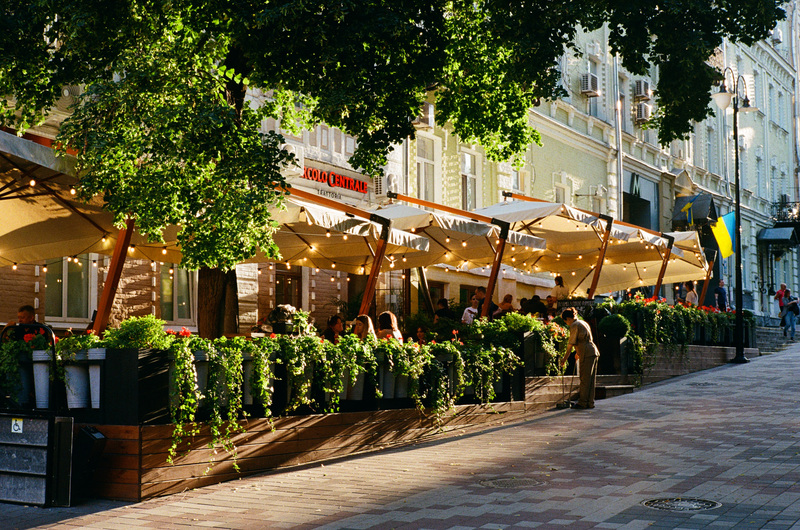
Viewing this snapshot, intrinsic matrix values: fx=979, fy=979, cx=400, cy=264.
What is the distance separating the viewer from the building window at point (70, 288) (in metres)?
15.6

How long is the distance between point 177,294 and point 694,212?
2590 cm

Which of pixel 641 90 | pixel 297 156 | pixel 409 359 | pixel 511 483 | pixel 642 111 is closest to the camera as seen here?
pixel 511 483

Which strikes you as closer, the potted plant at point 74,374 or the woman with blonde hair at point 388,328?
the potted plant at point 74,374

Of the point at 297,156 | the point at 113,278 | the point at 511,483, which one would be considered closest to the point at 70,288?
the point at 113,278

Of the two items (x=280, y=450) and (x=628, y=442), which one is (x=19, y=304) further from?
(x=628, y=442)

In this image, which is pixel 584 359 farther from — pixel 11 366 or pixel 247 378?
pixel 11 366

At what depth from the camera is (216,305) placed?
12.7 m

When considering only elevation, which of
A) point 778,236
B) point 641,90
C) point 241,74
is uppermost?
point 641,90

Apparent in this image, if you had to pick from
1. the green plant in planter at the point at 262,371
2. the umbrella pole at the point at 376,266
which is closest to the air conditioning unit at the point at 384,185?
the umbrella pole at the point at 376,266

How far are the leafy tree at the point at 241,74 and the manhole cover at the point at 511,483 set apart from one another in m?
3.74

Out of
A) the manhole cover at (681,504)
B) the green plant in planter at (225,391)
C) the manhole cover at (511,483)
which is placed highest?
the green plant in planter at (225,391)

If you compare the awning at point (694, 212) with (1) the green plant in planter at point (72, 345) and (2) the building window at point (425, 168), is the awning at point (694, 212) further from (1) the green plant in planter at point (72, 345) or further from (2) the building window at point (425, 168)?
(1) the green plant in planter at point (72, 345)

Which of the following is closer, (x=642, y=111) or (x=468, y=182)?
(x=468, y=182)

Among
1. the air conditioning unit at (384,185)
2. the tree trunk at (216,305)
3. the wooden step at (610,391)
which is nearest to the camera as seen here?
the tree trunk at (216,305)
